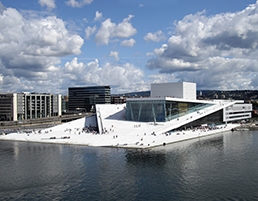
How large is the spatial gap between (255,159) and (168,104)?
27.1m

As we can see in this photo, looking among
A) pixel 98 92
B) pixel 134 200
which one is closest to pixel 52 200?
pixel 134 200

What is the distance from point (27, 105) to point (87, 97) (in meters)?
40.0

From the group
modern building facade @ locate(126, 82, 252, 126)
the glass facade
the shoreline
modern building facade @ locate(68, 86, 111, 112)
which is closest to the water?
the shoreline

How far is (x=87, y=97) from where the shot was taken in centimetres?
13938

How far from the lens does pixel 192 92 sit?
72.2 meters

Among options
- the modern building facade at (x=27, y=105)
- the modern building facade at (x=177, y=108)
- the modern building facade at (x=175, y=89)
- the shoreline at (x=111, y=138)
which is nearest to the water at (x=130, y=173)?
the shoreline at (x=111, y=138)

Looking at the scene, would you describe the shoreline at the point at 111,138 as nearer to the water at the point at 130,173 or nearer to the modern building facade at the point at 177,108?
the water at the point at 130,173

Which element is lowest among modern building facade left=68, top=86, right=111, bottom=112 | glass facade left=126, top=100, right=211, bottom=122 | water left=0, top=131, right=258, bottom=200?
water left=0, top=131, right=258, bottom=200

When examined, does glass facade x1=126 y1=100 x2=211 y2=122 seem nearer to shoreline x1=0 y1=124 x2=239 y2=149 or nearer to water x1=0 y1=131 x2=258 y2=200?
shoreline x1=0 y1=124 x2=239 y2=149

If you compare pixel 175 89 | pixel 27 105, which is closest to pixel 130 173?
pixel 175 89

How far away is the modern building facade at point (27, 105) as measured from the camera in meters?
98.0

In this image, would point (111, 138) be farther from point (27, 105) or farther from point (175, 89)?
point (27, 105)

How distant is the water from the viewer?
78.3ft

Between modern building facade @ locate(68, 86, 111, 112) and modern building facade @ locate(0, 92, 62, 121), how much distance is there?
2463 cm
